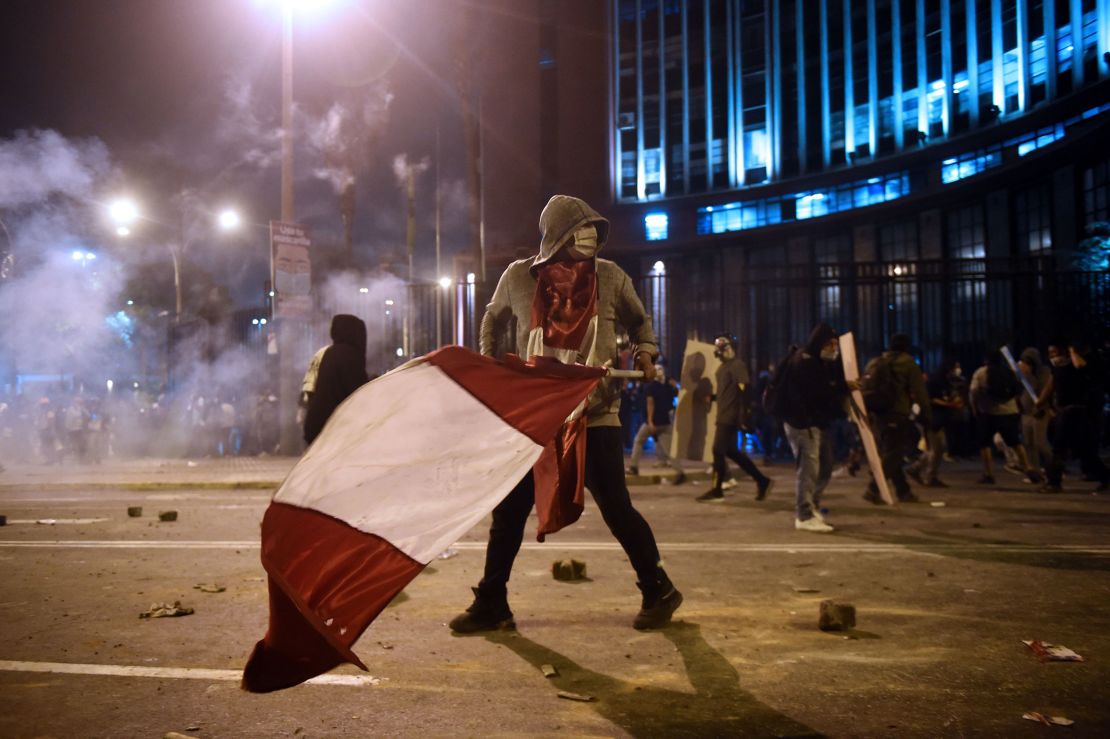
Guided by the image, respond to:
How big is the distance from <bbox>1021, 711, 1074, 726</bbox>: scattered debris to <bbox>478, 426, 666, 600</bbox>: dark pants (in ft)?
5.78

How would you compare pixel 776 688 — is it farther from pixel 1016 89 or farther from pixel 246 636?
pixel 1016 89

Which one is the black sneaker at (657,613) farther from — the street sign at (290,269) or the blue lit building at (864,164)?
the blue lit building at (864,164)

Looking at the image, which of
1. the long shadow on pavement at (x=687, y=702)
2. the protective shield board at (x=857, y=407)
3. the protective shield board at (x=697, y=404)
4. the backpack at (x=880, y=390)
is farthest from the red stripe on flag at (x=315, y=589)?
the protective shield board at (x=697, y=404)

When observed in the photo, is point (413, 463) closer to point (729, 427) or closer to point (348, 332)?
point (348, 332)

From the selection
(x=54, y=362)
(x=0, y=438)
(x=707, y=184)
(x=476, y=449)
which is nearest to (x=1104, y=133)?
(x=707, y=184)

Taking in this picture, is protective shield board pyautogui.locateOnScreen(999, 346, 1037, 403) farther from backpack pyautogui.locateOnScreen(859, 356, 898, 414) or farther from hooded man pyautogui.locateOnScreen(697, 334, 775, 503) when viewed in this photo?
hooded man pyautogui.locateOnScreen(697, 334, 775, 503)

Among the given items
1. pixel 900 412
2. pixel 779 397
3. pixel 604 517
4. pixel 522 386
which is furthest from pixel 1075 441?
pixel 522 386

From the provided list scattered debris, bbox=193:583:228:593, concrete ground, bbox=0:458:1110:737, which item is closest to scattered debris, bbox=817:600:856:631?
concrete ground, bbox=0:458:1110:737

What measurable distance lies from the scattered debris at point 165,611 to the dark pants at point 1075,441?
10.6 metres

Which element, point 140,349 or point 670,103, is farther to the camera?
point 670,103

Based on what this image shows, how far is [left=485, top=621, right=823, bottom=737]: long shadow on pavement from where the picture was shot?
307 centimetres

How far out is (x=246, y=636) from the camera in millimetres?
4410

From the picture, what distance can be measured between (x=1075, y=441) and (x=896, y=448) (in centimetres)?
283

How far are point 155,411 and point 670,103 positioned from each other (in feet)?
89.0
